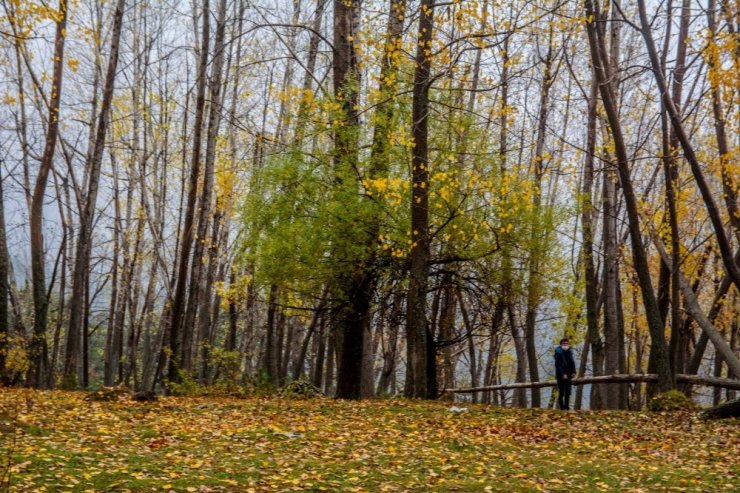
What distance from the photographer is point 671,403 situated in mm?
12352

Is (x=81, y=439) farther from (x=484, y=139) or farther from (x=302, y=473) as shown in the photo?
(x=484, y=139)

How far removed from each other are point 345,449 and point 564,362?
23.8ft

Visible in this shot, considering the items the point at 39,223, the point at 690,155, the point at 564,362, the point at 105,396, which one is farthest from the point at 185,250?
the point at 690,155

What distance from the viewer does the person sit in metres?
13.8

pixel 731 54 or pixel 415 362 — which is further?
pixel 415 362

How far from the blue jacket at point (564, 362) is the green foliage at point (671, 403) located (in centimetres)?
177

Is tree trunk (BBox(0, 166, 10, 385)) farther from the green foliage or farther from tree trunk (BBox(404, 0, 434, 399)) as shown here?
the green foliage

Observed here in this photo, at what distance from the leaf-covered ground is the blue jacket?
2.30 meters

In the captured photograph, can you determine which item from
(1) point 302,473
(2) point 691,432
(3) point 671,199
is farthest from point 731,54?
(1) point 302,473

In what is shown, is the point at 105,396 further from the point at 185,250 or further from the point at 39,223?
the point at 39,223

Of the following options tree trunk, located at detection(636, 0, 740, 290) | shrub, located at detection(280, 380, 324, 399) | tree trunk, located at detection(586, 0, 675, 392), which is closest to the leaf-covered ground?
tree trunk, located at detection(586, 0, 675, 392)

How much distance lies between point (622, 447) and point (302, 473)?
4.51 metres

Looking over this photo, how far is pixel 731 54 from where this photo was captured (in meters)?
11.4

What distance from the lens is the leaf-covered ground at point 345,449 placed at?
6273 millimetres
